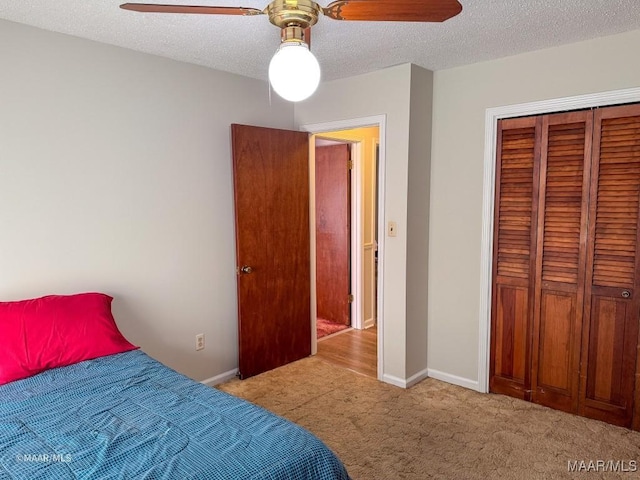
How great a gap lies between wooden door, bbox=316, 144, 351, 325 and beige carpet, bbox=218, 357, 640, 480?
148 cm

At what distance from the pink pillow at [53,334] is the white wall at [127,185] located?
9.5 inches

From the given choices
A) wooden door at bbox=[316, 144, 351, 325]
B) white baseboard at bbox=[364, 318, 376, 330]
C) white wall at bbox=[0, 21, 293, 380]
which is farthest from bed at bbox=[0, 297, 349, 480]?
white baseboard at bbox=[364, 318, 376, 330]

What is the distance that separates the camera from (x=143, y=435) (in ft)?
5.07

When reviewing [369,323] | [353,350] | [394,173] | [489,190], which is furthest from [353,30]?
[369,323]

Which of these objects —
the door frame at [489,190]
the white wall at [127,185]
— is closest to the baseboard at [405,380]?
the door frame at [489,190]

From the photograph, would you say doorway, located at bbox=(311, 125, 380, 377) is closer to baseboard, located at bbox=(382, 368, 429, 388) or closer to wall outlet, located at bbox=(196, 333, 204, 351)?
baseboard, located at bbox=(382, 368, 429, 388)

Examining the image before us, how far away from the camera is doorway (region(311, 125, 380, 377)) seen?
15.1 feet

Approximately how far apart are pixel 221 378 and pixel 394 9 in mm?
2824

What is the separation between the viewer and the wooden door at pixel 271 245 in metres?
3.32

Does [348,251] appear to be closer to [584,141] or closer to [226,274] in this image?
[226,274]

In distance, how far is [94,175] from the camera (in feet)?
8.63

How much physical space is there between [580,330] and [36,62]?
3554 millimetres

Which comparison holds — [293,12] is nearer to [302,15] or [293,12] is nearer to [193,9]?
[302,15]

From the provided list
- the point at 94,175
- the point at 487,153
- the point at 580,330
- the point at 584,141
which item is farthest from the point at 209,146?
A: the point at 580,330
